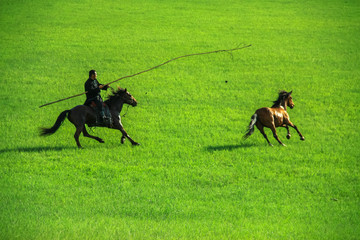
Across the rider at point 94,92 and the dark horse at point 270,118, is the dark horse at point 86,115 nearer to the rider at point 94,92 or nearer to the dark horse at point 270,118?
the rider at point 94,92

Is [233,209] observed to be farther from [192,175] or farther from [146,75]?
[146,75]

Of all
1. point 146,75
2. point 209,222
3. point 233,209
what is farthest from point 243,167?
point 146,75

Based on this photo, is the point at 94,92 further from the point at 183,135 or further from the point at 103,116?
the point at 183,135

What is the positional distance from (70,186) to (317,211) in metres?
6.13

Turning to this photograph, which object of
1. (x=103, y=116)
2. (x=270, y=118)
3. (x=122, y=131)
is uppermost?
(x=270, y=118)

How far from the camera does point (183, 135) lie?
15.5 metres

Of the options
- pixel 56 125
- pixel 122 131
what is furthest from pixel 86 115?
pixel 122 131

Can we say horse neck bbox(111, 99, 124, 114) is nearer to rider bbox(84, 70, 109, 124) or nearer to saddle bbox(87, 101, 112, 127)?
saddle bbox(87, 101, 112, 127)

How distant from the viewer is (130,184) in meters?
11.5

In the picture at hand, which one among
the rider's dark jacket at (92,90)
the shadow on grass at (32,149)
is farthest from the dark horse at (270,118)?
the shadow on grass at (32,149)

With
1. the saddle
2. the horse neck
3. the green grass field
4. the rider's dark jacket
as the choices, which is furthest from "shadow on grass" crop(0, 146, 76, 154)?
the horse neck

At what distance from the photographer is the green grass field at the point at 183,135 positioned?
31.7 ft

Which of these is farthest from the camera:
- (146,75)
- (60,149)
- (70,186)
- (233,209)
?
(146,75)

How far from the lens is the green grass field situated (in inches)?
380
